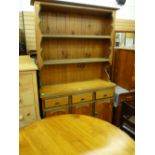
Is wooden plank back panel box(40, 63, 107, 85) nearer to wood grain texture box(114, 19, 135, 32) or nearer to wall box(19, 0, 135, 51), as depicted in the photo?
wall box(19, 0, 135, 51)

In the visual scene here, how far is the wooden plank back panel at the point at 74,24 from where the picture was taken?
7.18 ft

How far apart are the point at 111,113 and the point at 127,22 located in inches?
72.5

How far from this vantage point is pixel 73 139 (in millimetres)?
1025

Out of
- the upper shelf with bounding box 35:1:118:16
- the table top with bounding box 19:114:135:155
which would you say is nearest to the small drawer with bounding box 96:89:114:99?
the table top with bounding box 19:114:135:155

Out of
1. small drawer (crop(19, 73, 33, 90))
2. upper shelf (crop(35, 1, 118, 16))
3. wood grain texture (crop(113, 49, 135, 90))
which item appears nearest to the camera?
small drawer (crop(19, 73, 33, 90))

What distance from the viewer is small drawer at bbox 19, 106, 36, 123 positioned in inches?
72.9

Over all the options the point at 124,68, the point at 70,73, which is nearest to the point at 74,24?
the point at 70,73

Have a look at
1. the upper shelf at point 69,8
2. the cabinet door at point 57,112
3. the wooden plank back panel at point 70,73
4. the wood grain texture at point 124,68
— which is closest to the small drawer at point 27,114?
the cabinet door at point 57,112

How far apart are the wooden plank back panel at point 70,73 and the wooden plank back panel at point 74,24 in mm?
542

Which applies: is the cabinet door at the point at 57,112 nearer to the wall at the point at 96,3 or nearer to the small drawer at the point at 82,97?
the small drawer at the point at 82,97

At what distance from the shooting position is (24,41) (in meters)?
2.30

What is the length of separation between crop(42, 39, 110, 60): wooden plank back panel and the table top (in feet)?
4.21
